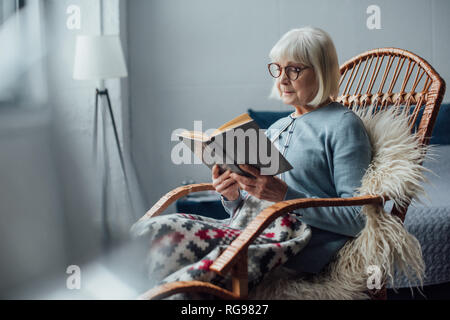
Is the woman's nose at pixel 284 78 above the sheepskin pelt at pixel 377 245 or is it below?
above

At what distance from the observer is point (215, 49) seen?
130 inches

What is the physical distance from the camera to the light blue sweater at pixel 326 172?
1223mm

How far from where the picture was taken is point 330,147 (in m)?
1.29

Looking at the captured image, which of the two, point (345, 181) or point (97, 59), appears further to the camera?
point (97, 59)

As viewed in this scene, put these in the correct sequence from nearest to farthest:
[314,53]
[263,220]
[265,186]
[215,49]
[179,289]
Answer: [179,289], [263,220], [265,186], [314,53], [215,49]

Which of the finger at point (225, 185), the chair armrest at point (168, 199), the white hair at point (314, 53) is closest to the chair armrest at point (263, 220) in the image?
the finger at point (225, 185)

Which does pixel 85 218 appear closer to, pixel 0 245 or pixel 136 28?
pixel 0 245

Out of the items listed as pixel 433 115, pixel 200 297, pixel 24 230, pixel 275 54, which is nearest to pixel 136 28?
pixel 24 230

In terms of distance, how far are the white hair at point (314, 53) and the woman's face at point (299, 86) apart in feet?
0.05

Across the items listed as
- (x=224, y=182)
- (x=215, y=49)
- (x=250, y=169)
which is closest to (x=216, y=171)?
(x=224, y=182)

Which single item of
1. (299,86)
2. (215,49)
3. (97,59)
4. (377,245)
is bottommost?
(377,245)

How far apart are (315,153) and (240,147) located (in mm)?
329

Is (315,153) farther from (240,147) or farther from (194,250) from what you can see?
(194,250)

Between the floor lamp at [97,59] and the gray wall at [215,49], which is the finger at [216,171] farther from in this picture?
the gray wall at [215,49]
